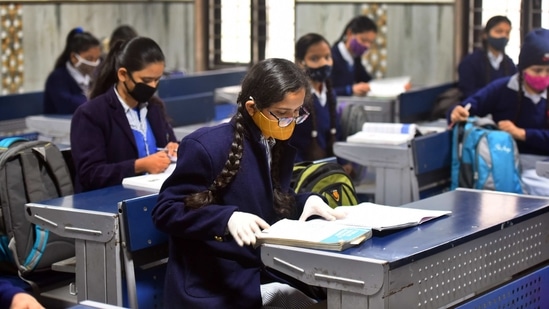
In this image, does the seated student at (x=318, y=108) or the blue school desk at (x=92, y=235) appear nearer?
the blue school desk at (x=92, y=235)

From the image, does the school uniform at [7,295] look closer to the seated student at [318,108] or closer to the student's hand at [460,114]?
the seated student at [318,108]

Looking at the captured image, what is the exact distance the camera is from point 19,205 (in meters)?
4.48

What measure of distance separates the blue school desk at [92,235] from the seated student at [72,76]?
382 centimetres

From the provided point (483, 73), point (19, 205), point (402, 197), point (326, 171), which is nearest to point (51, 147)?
point (19, 205)

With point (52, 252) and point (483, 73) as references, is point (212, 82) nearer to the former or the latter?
point (483, 73)

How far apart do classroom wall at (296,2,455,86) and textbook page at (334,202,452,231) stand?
22.2 ft

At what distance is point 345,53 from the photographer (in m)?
8.90

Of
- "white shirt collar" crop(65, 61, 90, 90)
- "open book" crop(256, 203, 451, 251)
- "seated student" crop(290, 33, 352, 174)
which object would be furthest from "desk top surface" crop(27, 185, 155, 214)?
"white shirt collar" crop(65, 61, 90, 90)

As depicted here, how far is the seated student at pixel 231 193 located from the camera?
11.5 ft

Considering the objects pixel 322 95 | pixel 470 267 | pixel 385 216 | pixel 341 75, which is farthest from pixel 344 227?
pixel 341 75

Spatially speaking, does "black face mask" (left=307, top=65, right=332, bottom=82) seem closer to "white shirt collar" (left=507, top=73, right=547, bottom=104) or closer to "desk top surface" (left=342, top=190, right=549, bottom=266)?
"white shirt collar" (left=507, top=73, right=547, bottom=104)

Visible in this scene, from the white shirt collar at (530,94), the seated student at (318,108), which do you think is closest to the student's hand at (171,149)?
the seated student at (318,108)

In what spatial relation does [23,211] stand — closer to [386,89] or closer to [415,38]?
[386,89]

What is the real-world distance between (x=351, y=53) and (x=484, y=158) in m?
3.33
